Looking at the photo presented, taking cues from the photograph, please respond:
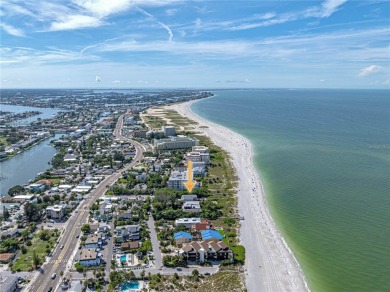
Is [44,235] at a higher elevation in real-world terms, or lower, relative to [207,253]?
lower

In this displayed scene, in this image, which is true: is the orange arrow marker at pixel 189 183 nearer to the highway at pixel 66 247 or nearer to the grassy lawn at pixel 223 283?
the highway at pixel 66 247

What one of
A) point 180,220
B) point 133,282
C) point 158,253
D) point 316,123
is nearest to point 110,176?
point 180,220

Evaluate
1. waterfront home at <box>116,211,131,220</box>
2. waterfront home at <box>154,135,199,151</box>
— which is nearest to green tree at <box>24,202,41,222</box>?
waterfront home at <box>116,211,131,220</box>

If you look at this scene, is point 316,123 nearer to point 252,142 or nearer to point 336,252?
point 252,142

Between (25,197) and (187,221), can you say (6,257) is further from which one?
(187,221)

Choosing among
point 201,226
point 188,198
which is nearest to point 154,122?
point 188,198

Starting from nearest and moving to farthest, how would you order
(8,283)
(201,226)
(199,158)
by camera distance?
(8,283)
(201,226)
(199,158)

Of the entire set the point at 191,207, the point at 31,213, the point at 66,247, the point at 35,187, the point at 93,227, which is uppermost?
the point at 31,213

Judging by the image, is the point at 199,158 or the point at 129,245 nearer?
the point at 129,245
